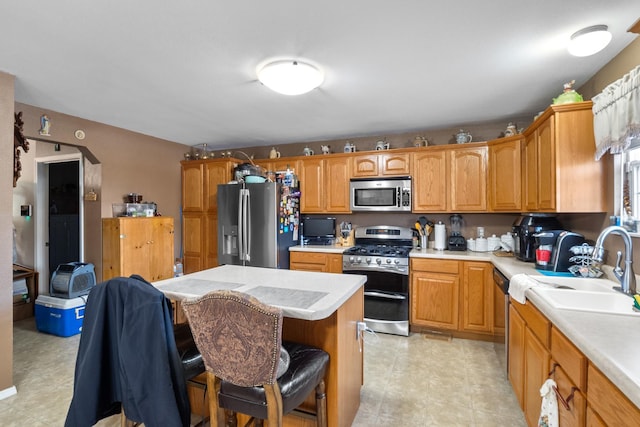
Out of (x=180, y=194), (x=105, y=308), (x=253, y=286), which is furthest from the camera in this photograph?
(x=180, y=194)

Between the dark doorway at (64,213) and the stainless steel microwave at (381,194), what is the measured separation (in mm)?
3540

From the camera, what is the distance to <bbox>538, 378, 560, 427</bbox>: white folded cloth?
1.33m

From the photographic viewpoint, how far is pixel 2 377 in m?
2.21

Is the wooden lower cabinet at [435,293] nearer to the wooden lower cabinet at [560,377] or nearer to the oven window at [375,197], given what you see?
the oven window at [375,197]

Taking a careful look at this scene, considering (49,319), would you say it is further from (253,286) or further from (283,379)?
(283,379)

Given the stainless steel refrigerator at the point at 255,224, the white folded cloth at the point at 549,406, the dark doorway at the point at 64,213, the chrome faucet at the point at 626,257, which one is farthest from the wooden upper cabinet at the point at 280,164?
the white folded cloth at the point at 549,406

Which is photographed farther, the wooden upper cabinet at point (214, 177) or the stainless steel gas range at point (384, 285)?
the wooden upper cabinet at point (214, 177)

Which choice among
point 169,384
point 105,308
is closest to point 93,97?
point 105,308

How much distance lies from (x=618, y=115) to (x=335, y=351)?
6.87 ft

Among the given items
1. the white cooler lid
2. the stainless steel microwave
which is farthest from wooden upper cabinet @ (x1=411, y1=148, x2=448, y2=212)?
the white cooler lid

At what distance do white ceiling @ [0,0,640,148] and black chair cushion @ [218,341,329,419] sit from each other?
1.78m

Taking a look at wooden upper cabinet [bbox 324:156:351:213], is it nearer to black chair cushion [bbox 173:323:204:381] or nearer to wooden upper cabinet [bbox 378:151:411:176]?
wooden upper cabinet [bbox 378:151:411:176]

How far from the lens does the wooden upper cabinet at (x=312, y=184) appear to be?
410cm

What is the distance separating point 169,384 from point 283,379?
52cm
